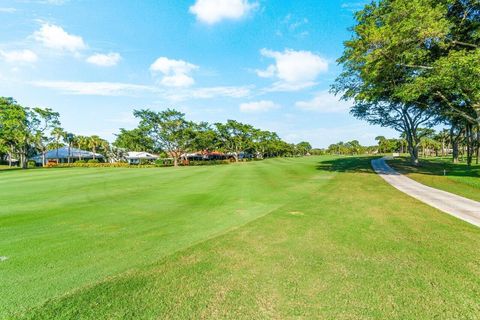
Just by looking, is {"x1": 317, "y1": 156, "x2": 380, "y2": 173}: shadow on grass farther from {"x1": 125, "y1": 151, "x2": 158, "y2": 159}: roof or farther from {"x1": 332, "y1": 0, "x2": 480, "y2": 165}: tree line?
{"x1": 125, "y1": 151, "x2": 158, "y2": 159}: roof

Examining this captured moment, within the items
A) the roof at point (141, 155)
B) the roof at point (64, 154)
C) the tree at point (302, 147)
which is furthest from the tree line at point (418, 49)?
the tree at point (302, 147)

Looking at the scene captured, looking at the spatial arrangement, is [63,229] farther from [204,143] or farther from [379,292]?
[204,143]

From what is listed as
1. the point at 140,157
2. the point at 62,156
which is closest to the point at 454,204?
the point at 140,157

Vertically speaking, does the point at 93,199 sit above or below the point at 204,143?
below

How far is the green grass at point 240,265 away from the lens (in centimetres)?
320

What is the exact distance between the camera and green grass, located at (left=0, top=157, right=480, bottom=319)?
320cm

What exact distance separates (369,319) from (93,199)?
39.3 ft

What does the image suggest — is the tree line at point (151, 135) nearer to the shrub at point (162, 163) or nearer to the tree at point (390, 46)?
the shrub at point (162, 163)

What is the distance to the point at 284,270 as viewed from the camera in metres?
4.21

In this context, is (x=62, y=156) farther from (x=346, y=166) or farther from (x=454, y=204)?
(x=454, y=204)

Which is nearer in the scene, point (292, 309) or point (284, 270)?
point (292, 309)

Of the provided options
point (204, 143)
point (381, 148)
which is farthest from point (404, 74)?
point (381, 148)

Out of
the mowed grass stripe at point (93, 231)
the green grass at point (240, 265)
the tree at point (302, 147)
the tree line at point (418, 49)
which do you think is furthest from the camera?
the tree at point (302, 147)

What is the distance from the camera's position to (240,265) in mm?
4422
